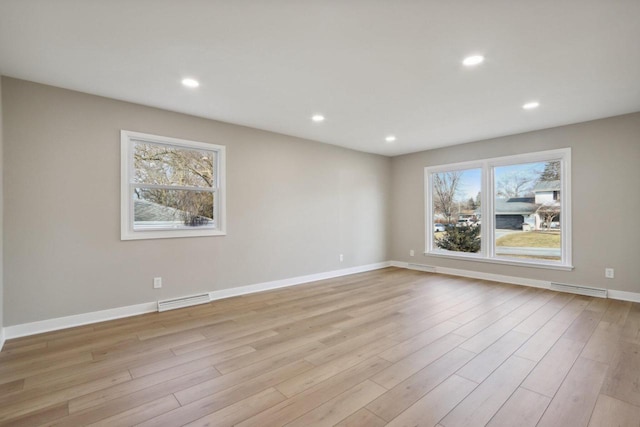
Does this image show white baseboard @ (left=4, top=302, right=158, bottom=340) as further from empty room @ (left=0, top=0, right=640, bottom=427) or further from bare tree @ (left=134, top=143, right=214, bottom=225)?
bare tree @ (left=134, top=143, right=214, bottom=225)

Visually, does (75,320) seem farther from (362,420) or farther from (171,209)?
(362,420)

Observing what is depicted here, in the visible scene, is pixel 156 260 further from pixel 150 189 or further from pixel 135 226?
pixel 150 189

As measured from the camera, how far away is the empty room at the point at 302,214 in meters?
1.96

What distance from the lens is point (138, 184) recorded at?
3.61m

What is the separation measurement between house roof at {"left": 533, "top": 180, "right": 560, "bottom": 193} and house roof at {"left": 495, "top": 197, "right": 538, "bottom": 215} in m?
0.20

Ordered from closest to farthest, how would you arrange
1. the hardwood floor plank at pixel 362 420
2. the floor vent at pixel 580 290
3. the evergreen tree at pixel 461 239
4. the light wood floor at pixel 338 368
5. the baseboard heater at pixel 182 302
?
the hardwood floor plank at pixel 362 420 → the light wood floor at pixel 338 368 → the baseboard heater at pixel 182 302 → the floor vent at pixel 580 290 → the evergreen tree at pixel 461 239

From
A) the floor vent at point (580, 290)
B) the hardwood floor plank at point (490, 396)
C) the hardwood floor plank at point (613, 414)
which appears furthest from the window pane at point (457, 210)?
the hardwood floor plank at point (613, 414)

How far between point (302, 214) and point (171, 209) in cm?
209

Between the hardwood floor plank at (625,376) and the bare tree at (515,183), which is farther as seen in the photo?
the bare tree at (515,183)

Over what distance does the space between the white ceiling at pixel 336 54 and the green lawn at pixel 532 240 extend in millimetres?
1855

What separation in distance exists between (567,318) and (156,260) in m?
4.84

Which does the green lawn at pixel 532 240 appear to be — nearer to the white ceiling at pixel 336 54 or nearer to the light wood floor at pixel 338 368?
the light wood floor at pixel 338 368

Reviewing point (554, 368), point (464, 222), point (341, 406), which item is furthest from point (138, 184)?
point (464, 222)

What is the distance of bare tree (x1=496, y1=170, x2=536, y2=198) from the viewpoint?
4977 mm
